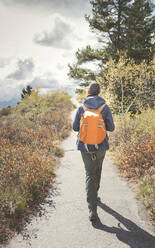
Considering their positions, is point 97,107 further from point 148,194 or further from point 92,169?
point 148,194

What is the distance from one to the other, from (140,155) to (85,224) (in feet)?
8.46

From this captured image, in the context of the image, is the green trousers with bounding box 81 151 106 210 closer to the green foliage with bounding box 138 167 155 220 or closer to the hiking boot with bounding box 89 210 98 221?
the hiking boot with bounding box 89 210 98 221

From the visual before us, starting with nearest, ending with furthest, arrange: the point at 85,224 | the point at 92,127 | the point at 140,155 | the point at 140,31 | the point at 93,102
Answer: the point at 92,127
the point at 93,102
the point at 85,224
the point at 140,155
the point at 140,31

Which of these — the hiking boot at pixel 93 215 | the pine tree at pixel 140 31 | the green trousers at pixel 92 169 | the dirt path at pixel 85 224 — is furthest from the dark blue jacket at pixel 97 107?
the pine tree at pixel 140 31

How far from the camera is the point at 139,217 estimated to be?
10.8ft

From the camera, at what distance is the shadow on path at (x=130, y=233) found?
2684mm

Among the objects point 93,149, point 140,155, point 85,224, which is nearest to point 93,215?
point 85,224

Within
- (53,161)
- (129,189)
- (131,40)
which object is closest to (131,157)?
(129,189)

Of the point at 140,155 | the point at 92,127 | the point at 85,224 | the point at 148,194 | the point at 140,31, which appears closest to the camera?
the point at 92,127

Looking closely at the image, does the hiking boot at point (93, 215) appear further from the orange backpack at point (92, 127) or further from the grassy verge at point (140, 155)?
the orange backpack at point (92, 127)

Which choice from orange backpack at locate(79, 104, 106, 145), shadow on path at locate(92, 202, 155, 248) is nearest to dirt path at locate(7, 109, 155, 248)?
shadow on path at locate(92, 202, 155, 248)

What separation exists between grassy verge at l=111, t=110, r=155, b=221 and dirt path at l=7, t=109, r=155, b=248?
32 centimetres

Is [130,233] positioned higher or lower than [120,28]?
lower

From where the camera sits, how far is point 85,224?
313cm
